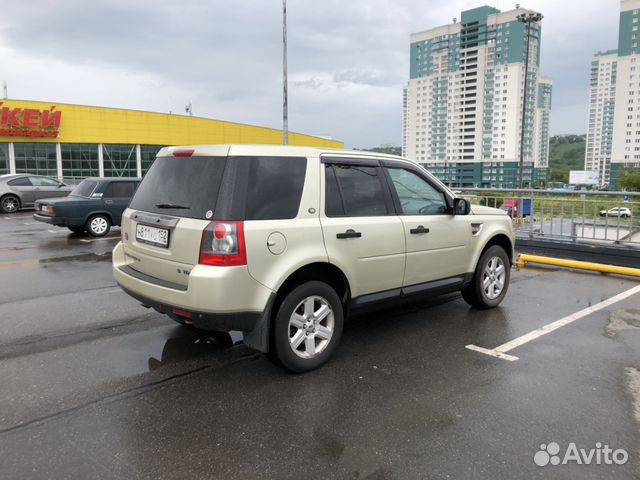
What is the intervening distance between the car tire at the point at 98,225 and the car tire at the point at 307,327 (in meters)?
10.4

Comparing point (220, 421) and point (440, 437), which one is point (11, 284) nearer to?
Result: point (220, 421)

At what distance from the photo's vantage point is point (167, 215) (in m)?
4.06

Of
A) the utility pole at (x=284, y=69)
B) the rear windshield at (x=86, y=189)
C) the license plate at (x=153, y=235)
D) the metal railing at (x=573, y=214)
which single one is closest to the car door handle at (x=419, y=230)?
the license plate at (x=153, y=235)

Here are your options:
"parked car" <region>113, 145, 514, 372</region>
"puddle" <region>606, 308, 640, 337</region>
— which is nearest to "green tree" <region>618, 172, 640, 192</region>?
"puddle" <region>606, 308, 640, 337</region>

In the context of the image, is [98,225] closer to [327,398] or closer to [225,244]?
[225,244]

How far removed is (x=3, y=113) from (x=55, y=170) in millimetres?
5542

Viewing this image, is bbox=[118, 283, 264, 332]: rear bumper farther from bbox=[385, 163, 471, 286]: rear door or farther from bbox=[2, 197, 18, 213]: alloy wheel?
bbox=[2, 197, 18, 213]: alloy wheel

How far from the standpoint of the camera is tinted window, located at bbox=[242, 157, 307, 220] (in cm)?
382

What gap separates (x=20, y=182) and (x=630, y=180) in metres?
99.9

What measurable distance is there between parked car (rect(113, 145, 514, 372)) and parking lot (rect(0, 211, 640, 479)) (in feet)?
1.67

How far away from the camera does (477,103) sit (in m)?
85.4

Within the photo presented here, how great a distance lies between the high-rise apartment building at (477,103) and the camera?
7669cm

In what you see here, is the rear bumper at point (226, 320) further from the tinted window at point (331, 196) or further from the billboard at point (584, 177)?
the billboard at point (584, 177)

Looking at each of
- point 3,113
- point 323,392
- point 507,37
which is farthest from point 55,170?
point 507,37
